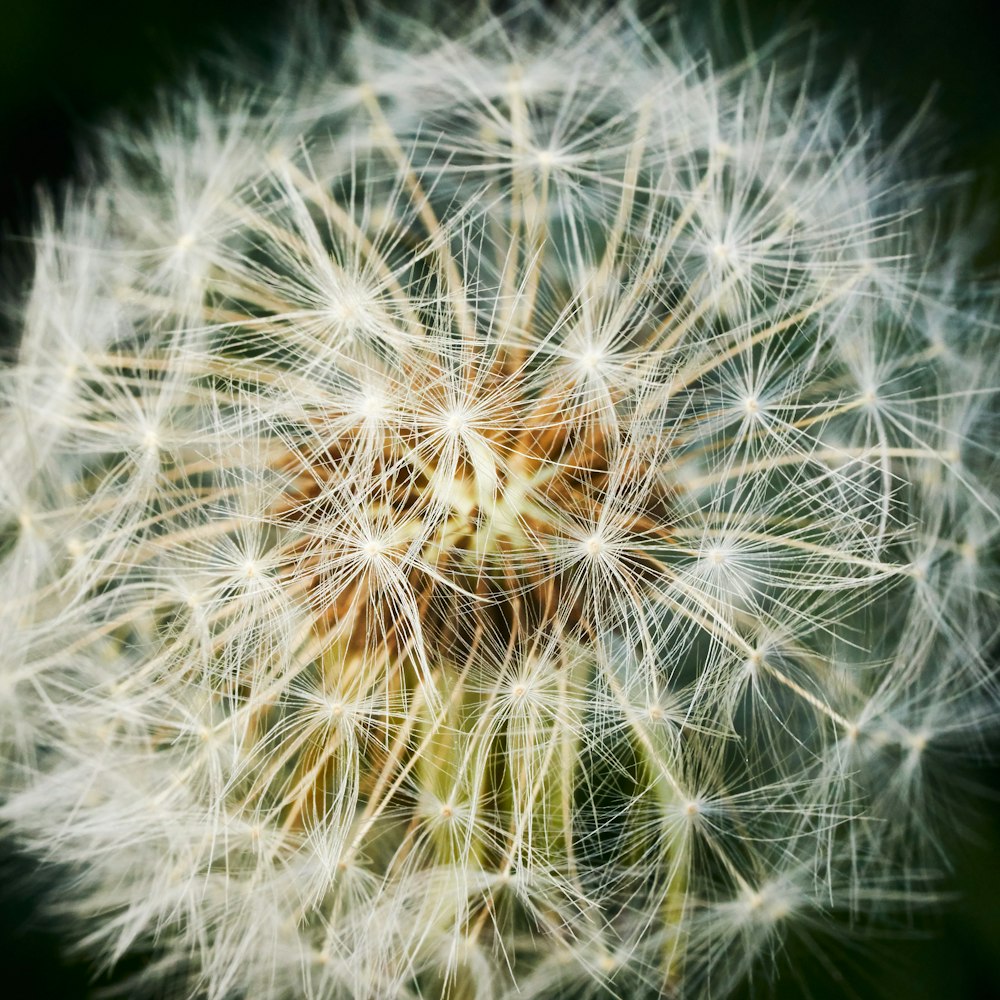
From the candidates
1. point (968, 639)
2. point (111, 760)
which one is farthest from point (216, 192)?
point (968, 639)

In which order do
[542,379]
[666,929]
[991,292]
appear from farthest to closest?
1. [991,292]
2. [666,929]
3. [542,379]

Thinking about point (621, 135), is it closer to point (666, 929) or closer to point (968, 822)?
point (666, 929)

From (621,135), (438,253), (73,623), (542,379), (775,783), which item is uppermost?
(621,135)

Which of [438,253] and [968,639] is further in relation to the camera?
[968,639]

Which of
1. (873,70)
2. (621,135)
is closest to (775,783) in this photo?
(621,135)

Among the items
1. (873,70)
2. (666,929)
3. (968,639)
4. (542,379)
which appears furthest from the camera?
(873,70)

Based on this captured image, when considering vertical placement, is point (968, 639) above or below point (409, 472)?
below
